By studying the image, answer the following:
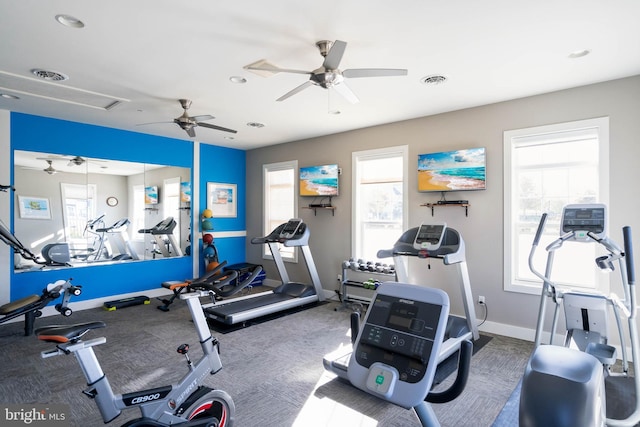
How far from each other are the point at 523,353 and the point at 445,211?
1890 mm

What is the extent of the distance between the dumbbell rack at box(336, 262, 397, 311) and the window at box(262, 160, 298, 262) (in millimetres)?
1356

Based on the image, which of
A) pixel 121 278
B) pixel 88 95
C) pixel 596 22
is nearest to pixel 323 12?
pixel 596 22

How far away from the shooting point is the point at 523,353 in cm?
371

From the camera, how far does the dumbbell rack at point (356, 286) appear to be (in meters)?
5.32

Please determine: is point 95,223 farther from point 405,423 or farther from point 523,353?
point 523,353

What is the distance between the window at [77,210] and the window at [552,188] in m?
5.93

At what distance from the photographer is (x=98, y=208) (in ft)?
18.2

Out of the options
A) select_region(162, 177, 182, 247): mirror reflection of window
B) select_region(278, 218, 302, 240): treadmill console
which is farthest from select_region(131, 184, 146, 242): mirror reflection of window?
select_region(278, 218, 302, 240): treadmill console

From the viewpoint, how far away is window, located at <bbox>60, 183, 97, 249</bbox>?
17.2ft

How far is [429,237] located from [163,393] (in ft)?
9.81

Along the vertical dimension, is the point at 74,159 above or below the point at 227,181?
above

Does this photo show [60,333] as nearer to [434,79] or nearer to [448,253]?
[448,253]

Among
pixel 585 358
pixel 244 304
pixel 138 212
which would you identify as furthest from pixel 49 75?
pixel 585 358

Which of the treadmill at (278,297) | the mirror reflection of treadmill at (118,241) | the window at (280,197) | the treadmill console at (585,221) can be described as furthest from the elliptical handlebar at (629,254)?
the mirror reflection of treadmill at (118,241)
